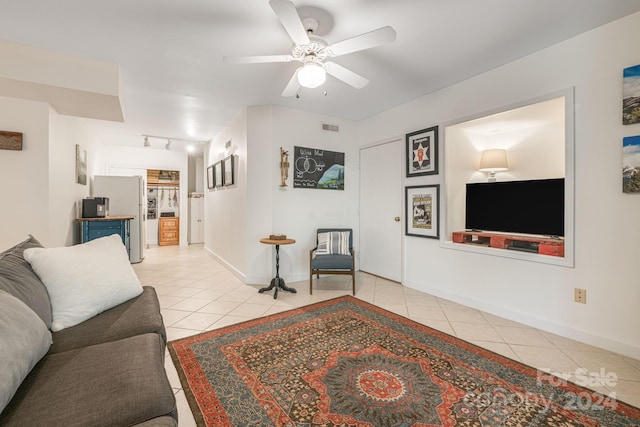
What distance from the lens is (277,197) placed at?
13.3ft

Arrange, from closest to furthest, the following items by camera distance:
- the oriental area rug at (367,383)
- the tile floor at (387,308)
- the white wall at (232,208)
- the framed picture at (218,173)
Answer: the oriental area rug at (367,383), the tile floor at (387,308), the white wall at (232,208), the framed picture at (218,173)

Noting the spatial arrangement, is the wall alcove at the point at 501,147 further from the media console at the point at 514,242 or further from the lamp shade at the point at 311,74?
the lamp shade at the point at 311,74

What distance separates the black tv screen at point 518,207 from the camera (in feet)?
8.62

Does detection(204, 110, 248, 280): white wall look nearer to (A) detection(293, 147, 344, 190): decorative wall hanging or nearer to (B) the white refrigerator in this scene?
(A) detection(293, 147, 344, 190): decorative wall hanging

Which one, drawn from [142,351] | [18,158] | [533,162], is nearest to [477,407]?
[142,351]

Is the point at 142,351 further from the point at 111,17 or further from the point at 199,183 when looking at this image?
the point at 199,183

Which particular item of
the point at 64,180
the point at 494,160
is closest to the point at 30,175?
the point at 64,180

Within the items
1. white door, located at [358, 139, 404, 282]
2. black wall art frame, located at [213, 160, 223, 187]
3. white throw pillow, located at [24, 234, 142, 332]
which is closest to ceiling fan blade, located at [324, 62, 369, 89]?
white door, located at [358, 139, 404, 282]

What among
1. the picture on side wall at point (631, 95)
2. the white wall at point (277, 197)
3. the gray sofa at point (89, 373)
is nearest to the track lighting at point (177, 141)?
the white wall at point (277, 197)

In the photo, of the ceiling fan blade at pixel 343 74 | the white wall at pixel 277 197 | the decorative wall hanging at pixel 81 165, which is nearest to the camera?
the ceiling fan blade at pixel 343 74

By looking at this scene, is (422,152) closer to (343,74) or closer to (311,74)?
(343,74)

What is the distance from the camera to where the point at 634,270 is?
209 centimetres

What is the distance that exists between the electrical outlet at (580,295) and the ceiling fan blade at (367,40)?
254 cm

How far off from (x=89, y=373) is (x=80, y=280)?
0.72 meters
